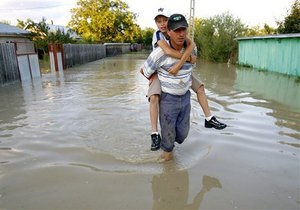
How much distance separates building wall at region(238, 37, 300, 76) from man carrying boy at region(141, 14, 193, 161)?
1117 cm

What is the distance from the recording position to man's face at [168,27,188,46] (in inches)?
134

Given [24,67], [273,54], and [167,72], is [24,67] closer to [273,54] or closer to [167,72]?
[167,72]

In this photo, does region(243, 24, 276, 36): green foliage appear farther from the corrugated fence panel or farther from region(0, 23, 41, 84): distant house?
the corrugated fence panel

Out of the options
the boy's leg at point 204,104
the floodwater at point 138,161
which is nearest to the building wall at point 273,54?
the floodwater at point 138,161

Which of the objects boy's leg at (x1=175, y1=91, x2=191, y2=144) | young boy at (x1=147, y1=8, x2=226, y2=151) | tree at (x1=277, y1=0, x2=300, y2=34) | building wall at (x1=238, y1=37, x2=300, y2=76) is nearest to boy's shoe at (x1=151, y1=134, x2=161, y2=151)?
young boy at (x1=147, y1=8, x2=226, y2=151)

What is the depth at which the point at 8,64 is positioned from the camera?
12.3 metres

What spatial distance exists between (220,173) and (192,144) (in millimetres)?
1075

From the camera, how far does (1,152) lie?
15.1 feet

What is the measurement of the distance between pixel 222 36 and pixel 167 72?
22097 millimetres

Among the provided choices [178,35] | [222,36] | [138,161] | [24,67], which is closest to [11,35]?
[24,67]

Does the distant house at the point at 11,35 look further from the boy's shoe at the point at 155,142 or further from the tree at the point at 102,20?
the boy's shoe at the point at 155,142

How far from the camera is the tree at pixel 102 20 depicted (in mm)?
45031

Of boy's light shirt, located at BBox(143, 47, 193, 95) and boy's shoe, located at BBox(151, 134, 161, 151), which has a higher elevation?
boy's light shirt, located at BBox(143, 47, 193, 95)

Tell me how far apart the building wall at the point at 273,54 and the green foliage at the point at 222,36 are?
2840 millimetres
